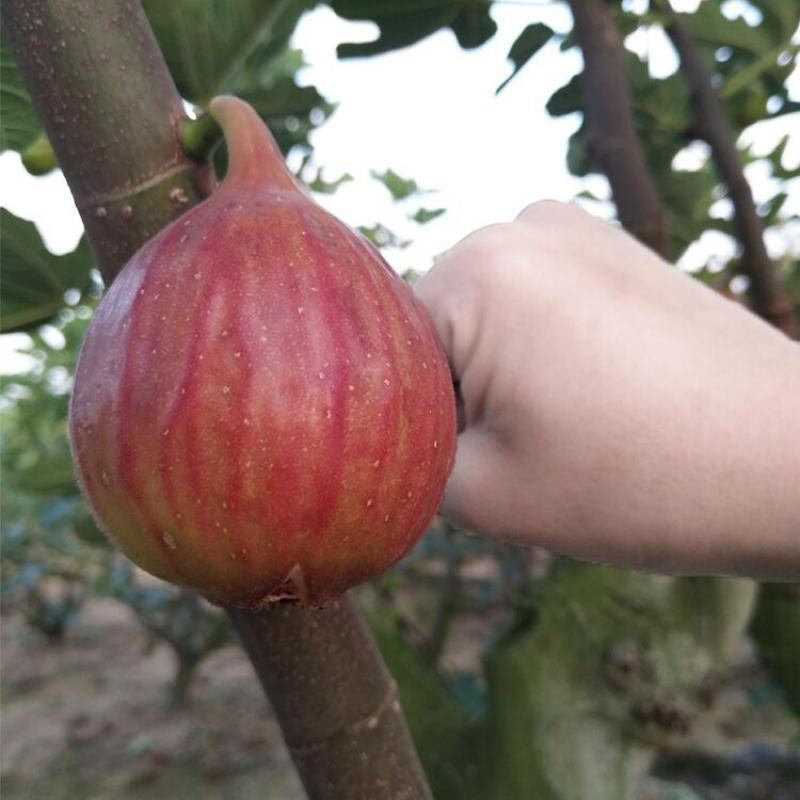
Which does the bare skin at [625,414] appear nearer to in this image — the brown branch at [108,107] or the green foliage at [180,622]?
the brown branch at [108,107]

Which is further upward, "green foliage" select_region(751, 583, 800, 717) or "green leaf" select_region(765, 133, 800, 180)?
"green leaf" select_region(765, 133, 800, 180)

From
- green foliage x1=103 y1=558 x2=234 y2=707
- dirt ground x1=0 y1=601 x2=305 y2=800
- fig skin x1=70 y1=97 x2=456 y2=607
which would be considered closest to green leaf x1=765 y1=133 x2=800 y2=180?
fig skin x1=70 y1=97 x2=456 y2=607

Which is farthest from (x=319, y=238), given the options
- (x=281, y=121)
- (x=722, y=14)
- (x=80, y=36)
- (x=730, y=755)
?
(x=730, y=755)

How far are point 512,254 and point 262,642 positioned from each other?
0.23m

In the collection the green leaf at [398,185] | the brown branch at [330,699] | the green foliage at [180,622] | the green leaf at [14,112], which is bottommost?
the green foliage at [180,622]

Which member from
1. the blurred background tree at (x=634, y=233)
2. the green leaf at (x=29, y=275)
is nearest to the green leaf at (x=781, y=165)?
the blurred background tree at (x=634, y=233)

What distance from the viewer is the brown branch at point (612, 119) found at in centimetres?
82

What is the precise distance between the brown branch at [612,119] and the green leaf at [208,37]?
1.07 feet

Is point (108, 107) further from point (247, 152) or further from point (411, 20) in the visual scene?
point (411, 20)

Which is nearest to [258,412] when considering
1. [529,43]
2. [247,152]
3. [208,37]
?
[247,152]

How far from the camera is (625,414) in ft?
1.63

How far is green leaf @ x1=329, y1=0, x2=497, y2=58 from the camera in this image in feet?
3.07

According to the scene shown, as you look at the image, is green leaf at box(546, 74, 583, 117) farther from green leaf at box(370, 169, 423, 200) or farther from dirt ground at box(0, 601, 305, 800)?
dirt ground at box(0, 601, 305, 800)

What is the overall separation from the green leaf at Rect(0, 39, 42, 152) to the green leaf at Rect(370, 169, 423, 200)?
1381mm
